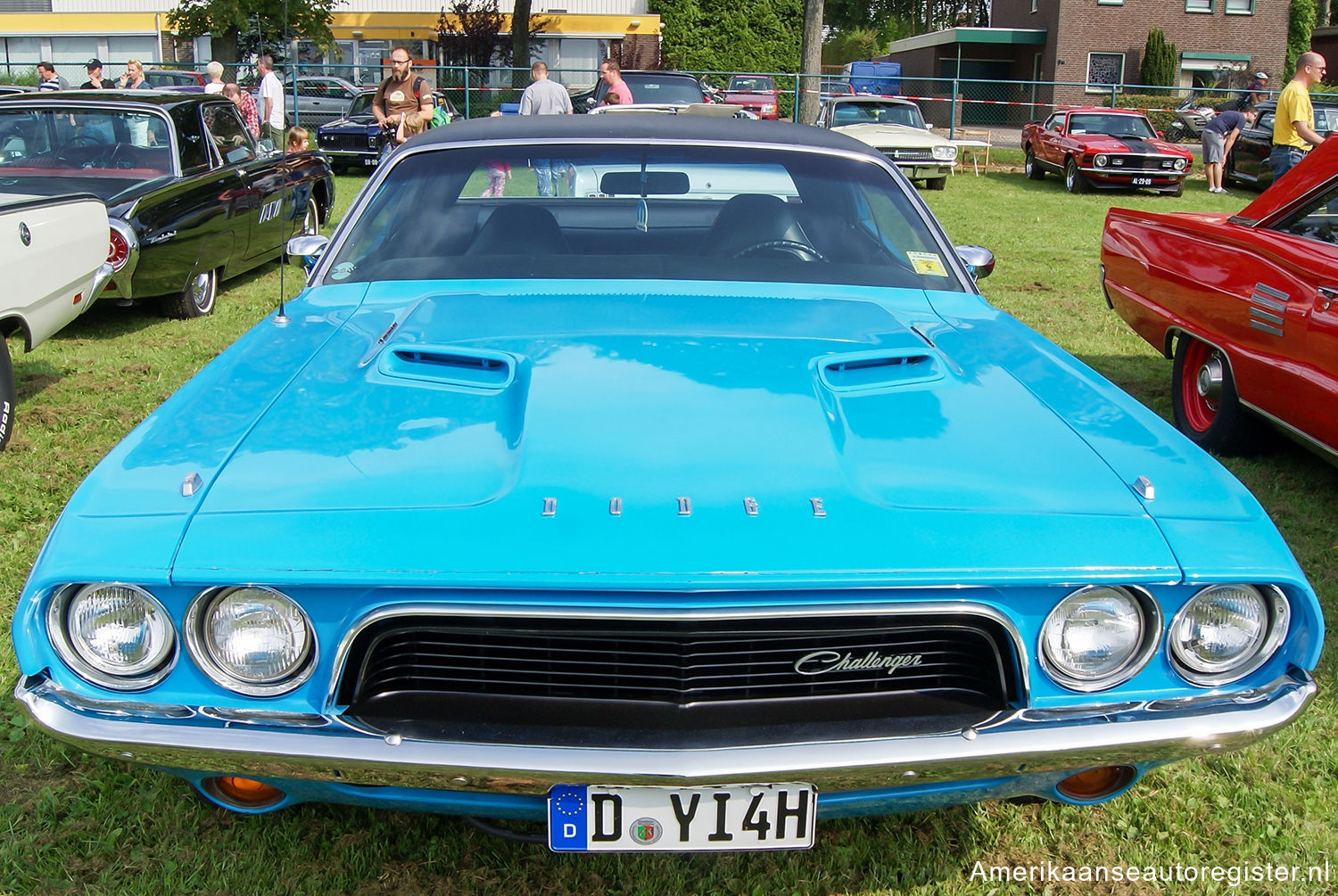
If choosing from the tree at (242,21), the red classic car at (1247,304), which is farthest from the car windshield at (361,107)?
the red classic car at (1247,304)

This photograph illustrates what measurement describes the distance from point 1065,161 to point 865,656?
1615 cm

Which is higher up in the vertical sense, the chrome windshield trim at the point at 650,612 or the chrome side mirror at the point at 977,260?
the chrome side mirror at the point at 977,260

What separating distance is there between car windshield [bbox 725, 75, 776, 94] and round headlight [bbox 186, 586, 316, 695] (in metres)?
24.4

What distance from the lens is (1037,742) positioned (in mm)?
1712

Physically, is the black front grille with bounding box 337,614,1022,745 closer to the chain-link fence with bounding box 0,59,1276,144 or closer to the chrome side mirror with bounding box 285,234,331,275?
the chrome side mirror with bounding box 285,234,331,275

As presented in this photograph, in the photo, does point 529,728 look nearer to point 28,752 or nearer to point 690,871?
point 690,871

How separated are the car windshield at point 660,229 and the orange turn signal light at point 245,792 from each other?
144cm

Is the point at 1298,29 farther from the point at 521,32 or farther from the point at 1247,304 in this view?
the point at 1247,304

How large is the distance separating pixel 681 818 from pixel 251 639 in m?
0.72

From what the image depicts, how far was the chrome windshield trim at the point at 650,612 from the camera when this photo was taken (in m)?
1.61

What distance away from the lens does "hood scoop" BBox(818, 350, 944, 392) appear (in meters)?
2.28

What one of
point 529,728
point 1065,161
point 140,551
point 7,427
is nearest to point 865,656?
point 529,728

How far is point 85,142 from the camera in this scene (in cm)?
666

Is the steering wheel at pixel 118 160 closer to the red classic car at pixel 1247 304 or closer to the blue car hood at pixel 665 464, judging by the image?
the blue car hood at pixel 665 464
